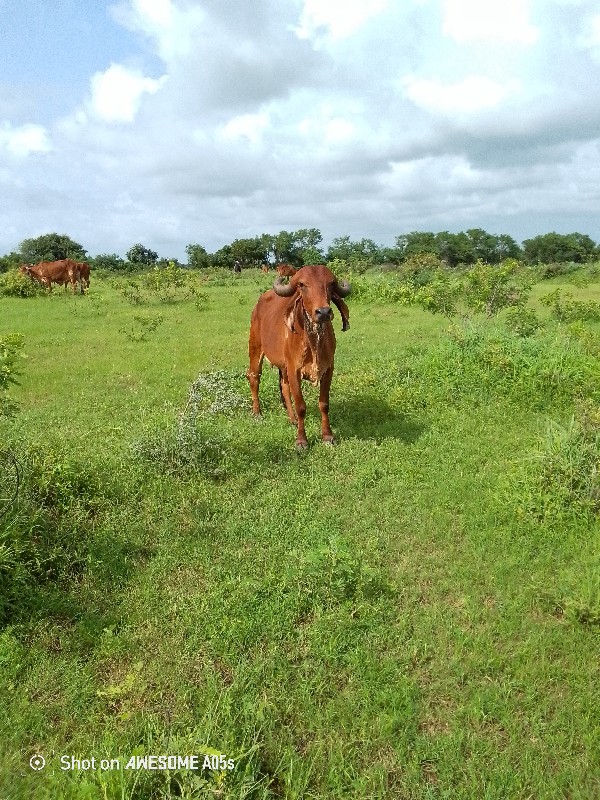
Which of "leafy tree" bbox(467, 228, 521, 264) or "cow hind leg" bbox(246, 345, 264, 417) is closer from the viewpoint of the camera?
"cow hind leg" bbox(246, 345, 264, 417)

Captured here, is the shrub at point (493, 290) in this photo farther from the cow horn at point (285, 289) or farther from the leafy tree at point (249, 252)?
the leafy tree at point (249, 252)

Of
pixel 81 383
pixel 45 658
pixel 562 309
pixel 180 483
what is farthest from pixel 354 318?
pixel 45 658

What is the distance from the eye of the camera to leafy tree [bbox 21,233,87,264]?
58.1 m

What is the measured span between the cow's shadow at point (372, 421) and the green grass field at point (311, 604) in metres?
0.05

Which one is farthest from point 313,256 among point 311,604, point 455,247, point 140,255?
point 311,604

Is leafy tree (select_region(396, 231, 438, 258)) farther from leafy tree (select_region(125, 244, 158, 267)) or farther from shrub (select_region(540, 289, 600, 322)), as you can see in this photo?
shrub (select_region(540, 289, 600, 322))

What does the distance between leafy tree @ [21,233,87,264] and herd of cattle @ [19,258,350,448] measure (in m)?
55.2

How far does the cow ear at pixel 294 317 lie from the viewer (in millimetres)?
6234

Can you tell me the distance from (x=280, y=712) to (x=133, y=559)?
1811 millimetres

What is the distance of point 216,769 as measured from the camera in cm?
250

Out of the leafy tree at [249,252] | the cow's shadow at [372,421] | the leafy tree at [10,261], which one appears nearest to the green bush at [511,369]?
the cow's shadow at [372,421]

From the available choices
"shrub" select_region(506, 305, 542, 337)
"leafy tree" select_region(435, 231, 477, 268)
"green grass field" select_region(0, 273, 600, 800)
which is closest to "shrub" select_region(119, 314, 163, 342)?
"green grass field" select_region(0, 273, 600, 800)

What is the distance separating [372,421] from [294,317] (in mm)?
1746

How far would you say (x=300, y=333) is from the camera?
642 cm
